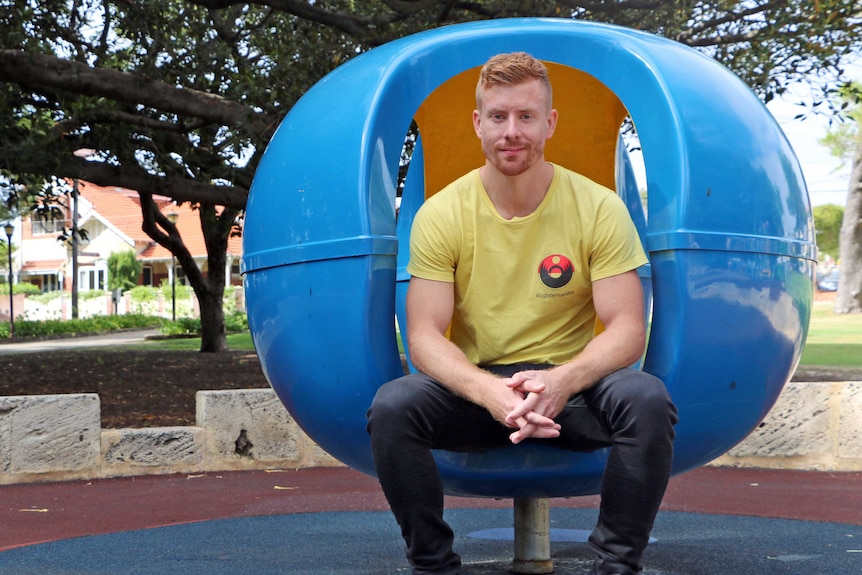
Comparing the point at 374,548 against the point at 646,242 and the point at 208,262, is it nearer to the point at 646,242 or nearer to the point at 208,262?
the point at 646,242

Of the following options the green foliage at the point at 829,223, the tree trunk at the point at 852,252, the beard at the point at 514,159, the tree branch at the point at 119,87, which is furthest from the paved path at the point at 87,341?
the green foliage at the point at 829,223

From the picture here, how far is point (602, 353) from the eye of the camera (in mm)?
2801

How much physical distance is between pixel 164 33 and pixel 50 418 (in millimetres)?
5241

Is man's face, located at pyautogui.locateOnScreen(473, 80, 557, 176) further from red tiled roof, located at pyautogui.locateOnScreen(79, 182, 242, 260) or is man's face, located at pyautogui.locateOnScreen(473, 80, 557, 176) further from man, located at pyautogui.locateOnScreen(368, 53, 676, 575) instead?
red tiled roof, located at pyautogui.locateOnScreen(79, 182, 242, 260)


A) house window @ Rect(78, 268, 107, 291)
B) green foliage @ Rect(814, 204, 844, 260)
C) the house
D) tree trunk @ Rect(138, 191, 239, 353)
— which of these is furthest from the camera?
green foliage @ Rect(814, 204, 844, 260)

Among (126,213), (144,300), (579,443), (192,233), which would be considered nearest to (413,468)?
(579,443)

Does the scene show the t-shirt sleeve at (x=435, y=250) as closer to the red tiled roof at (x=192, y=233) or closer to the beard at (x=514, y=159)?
the beard at (x=514, y=159)

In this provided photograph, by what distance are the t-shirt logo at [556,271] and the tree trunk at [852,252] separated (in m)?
31.9

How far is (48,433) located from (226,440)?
111cm

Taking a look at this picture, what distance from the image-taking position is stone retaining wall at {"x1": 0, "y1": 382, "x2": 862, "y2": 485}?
622cm

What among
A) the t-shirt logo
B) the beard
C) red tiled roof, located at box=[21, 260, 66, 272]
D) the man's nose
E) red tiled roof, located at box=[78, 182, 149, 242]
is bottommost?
the t-shirt logo

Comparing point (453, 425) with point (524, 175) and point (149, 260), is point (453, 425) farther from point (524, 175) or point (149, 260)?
point (149, 260)

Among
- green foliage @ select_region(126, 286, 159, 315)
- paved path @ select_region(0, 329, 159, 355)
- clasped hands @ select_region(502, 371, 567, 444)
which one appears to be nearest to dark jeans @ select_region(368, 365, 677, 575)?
clasped hands @ select_region(502, 371, 567, 444)

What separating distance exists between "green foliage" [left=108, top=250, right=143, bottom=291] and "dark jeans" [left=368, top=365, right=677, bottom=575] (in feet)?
162
